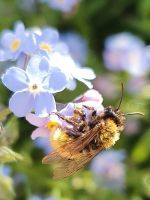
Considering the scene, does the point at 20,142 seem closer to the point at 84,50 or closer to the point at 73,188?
the point at 73,188

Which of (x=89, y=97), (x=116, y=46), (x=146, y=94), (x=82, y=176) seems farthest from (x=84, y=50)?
(x=89, y=97)

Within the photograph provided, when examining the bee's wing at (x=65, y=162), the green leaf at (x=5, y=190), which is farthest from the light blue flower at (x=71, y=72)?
the green leaf at (x=5, y=190)

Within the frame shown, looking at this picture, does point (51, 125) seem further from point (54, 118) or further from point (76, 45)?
point (76, 45)

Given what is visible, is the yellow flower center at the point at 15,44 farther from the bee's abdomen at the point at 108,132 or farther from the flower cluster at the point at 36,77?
the bee's abdomen at the point at 108,132

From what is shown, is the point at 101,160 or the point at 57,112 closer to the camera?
the point at 57,112

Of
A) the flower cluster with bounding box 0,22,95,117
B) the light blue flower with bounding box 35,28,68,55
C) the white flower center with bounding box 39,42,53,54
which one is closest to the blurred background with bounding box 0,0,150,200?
the light blue flower with bounding box 35,28,68,55

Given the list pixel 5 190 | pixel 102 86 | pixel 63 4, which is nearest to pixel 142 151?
pixel 102 86

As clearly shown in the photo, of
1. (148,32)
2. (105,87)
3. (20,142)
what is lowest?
(20,142)
